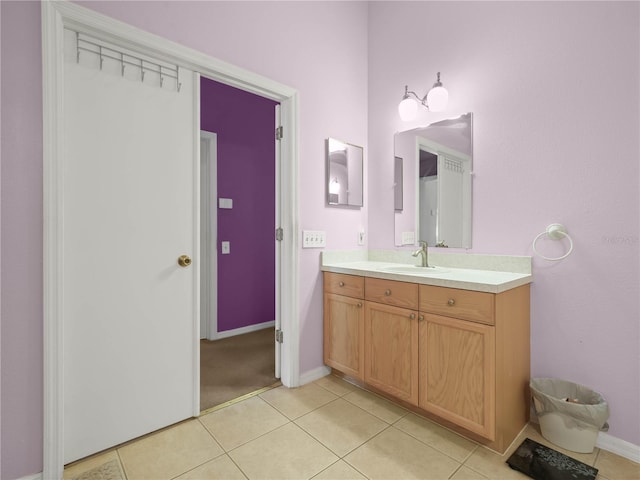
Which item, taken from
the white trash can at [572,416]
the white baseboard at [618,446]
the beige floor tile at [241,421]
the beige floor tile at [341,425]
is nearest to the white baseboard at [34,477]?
the beige floor tile at [241,421]

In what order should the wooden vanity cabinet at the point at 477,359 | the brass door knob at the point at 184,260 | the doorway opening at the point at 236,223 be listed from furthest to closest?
the doorway opening at the point at 236,223 → the brass door knob at the point at 184,260 → the wooden vanity cabinet at the point at 477,359

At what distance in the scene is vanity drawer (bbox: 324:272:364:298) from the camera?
2.15 metres

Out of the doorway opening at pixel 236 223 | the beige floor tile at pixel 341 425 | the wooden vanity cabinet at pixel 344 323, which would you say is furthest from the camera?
the doorway opening at pixel 236 223

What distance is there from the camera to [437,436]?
1.71 m

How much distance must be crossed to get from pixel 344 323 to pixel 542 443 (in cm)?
125

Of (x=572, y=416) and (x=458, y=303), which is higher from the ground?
(x=458, y=303)

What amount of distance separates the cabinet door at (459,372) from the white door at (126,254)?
133 cm

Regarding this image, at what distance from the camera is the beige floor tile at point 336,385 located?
7.23 feet

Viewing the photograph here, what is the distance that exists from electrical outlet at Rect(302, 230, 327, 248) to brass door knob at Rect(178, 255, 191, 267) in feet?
2.63

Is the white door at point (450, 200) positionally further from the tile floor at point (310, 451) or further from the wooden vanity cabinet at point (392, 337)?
the tile floor at point (310, 451)

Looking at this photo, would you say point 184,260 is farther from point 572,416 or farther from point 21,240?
point 572,416

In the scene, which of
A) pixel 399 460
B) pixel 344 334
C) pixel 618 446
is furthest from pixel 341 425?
pixel 618 446

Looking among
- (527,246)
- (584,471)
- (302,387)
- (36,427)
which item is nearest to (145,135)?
(36,427)

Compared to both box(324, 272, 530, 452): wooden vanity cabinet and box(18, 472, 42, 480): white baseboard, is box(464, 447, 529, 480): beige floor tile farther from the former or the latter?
box(18, 472, 42, 480): white baseboard
